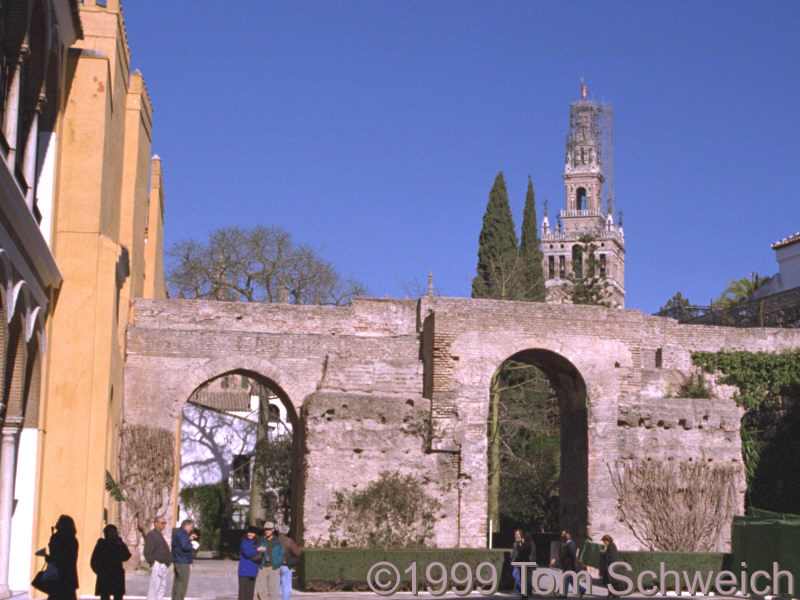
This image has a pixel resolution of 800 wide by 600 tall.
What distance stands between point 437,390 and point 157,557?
31.6 feet

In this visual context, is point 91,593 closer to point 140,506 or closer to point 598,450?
point 140,506

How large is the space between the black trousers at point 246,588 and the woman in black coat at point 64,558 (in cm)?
388

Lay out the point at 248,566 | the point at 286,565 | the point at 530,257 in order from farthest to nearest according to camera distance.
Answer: the point at 530,257 → the point at 286,565 → the point at 248,566

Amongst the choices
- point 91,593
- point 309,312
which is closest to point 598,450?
point 309,312

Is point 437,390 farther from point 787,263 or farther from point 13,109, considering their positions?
point 787,263

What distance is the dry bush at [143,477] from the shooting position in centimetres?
2156

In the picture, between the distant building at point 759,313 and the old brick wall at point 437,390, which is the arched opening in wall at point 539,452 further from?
the distant building at point 759,313

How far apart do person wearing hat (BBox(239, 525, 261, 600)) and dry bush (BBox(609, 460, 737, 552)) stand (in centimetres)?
1084

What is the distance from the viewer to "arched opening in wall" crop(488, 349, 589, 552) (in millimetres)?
23469

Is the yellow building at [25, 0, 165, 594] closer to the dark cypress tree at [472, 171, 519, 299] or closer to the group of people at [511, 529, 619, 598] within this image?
the group of people at [511, 529, 619, 598]

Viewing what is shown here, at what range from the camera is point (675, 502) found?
22328 mm

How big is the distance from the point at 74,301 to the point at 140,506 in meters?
7.29

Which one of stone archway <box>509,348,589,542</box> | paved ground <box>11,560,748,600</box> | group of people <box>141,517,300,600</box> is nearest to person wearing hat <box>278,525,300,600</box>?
group of people <box>141,517,300,600</box>

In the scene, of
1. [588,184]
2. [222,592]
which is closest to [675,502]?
[222,592]
